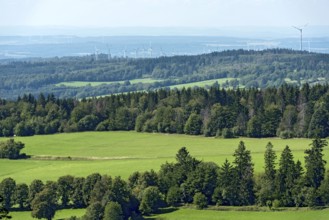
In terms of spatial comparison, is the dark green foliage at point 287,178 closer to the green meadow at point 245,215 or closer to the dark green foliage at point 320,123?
the green meadow at point 245,215

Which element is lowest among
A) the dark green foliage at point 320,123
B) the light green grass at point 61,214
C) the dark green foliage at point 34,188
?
the light green grass at point 61,214

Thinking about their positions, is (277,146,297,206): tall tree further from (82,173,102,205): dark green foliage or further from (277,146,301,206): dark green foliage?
(82,173,102,205): dark green foliage

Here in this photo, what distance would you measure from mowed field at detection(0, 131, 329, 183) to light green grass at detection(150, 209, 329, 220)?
9.05 m

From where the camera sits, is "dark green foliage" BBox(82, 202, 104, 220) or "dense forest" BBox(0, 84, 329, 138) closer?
"dark green foliage" BBox(82, 202, 104, 220)

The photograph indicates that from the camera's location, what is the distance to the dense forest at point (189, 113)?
99438mm

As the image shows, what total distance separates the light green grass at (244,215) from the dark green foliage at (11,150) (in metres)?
33.1

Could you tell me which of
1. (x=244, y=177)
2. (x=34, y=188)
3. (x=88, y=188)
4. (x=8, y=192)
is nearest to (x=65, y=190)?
(x=88, y=188)

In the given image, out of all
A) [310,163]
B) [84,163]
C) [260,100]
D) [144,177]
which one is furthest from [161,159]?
[260,100]

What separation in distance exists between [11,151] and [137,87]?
346 ft

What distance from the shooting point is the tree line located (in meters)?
63.2

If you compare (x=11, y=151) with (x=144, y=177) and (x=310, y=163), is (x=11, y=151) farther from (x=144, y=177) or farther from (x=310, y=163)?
(x=310, y=163)

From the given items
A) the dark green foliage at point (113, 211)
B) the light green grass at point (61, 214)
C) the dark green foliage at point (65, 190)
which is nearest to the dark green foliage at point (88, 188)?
the light green grass at point (61, 214)

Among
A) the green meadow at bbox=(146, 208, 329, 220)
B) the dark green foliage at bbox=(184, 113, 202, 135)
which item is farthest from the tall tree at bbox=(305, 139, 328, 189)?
the dark green foliage at bbox=(184, 113, 202, 135)

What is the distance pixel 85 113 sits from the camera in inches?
4464
